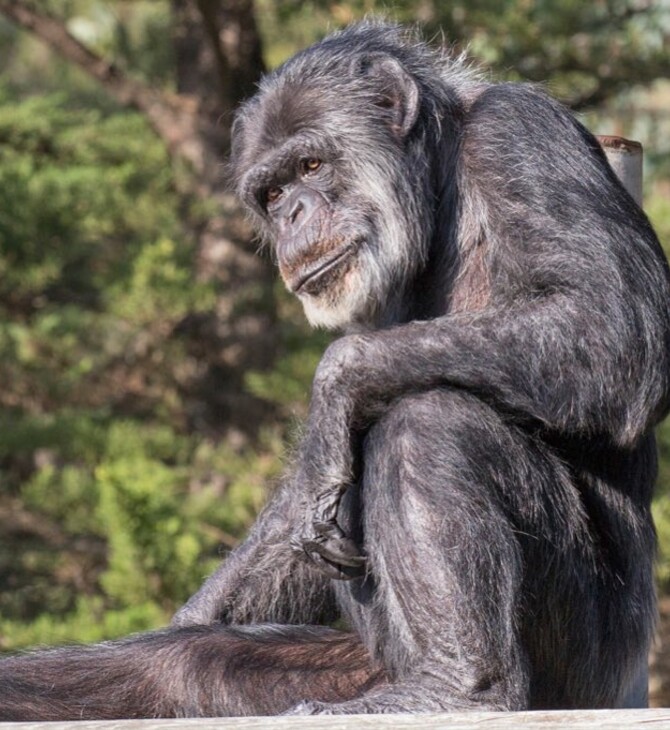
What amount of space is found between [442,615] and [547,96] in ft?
5.65

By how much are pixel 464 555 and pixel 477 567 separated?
45 mm

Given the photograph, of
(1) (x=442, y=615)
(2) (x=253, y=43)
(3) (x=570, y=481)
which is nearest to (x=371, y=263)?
(3) (x=570, y=481)

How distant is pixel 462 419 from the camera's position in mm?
3791

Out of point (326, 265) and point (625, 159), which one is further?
point (625, 159)

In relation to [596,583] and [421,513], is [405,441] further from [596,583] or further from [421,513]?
[596,583]

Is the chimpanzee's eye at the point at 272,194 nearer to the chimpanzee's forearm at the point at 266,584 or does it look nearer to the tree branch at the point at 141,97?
the chimpanzee's forearm at the point at 266,584

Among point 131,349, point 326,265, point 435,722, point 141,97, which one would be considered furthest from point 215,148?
point 435,722

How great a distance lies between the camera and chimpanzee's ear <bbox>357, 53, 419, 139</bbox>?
458 centimetres

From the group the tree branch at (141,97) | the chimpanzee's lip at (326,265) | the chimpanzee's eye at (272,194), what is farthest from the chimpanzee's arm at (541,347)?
the tree branch at (141,97)

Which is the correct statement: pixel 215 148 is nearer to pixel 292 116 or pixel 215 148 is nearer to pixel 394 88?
pixel 292 116

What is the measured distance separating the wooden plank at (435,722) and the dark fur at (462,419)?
67 cm

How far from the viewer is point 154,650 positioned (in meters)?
4.22

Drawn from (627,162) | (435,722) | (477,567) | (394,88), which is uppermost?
(394,88)

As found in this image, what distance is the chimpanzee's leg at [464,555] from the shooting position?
368 centimetres
